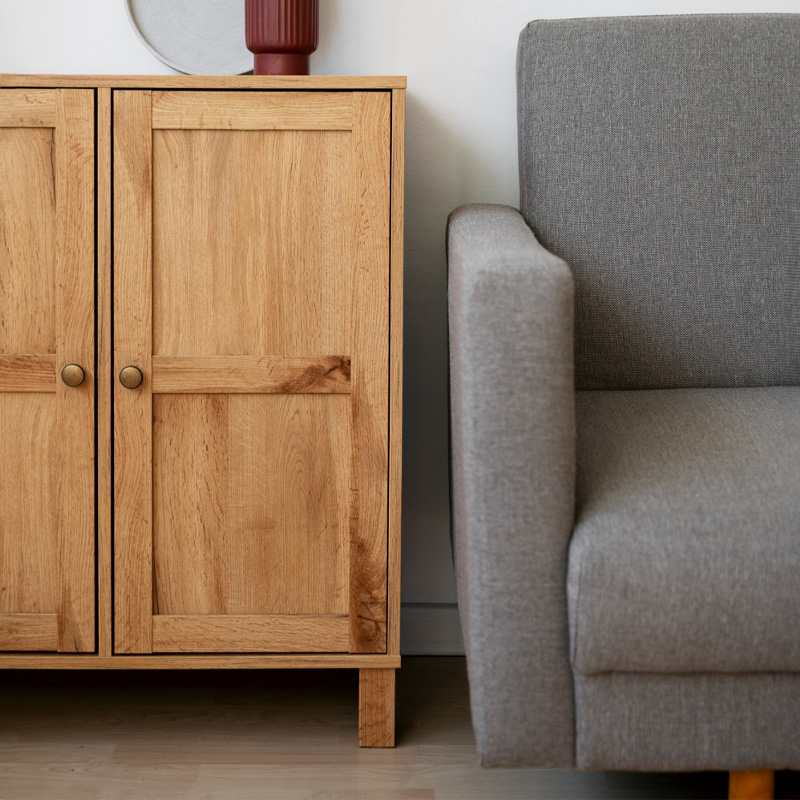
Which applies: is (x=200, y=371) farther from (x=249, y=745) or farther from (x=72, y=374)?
(x=249, y=745)

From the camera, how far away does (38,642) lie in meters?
1.21

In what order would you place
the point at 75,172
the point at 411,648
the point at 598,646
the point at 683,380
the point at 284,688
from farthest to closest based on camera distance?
1. the point at 411,648
2. the point at 284,688
3. the point at 683,380
4. the point at 75,172
5. the point at 598,646

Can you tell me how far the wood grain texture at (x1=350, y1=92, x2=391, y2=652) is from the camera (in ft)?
3.79

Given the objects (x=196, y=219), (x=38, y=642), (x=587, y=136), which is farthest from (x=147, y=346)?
(x=587, y=136)

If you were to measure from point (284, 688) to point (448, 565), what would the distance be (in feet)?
1.17

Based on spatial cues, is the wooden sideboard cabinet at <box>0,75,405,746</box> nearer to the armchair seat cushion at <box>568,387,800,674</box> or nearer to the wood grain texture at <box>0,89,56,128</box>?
the wood grain texture at <box>0,89,56,128</box>

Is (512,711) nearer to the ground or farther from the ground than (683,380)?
nearer to the ground

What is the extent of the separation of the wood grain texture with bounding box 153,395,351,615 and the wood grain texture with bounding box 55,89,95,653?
94 millimetres

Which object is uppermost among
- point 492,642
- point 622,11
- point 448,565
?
point 622,11

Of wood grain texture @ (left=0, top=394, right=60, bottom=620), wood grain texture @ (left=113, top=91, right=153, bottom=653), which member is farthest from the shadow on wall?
wood grain texture @ (left=0, top=394, right=60, bottom=620)

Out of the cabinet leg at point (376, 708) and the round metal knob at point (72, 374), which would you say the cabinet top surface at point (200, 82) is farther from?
the cabinet leg at point (376, 708)

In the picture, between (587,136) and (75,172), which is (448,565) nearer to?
(587,136)

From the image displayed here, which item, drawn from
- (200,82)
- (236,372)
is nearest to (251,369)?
(236,372)

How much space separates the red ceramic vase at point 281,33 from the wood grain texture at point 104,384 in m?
0.26
